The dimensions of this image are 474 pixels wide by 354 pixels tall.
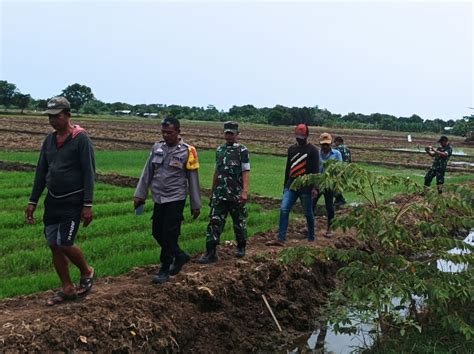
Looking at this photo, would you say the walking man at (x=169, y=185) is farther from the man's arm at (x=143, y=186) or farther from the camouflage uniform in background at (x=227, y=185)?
the camouflage uniform in background at (x=227, y=185)

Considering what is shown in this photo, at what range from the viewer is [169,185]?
232 inches

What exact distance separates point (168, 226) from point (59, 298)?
53.1 inches

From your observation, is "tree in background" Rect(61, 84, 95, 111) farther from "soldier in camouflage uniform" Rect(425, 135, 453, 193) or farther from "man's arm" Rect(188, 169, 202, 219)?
"man's arm" Rect(188, 169, 202, 219)

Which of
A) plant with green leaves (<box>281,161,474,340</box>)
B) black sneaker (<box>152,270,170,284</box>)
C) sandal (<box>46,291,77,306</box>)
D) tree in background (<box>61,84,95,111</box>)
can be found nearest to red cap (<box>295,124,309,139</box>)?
plant with green leaves (<box>281,161,474,340</box>)

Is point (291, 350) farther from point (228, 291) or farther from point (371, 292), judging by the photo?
point (371, 292)

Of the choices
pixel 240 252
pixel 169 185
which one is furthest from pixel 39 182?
pixel 240 252

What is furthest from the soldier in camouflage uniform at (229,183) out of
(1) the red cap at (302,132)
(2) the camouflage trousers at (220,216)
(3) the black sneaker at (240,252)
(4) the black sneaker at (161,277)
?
(1) the red cap at (302,132)

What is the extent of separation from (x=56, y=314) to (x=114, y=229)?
4061 mm

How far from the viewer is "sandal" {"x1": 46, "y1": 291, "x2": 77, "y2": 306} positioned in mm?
5246

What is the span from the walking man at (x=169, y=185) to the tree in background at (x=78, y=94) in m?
91.0

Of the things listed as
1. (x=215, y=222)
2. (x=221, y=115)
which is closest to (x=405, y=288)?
(x=215, y=222)

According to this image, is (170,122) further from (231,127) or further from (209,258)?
(209,258)

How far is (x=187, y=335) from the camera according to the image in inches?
217

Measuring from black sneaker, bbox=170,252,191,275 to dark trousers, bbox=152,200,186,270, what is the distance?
0.08 m
